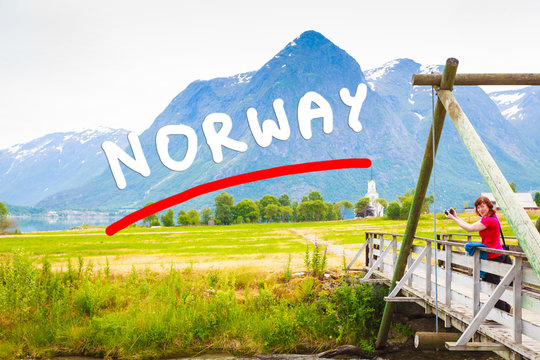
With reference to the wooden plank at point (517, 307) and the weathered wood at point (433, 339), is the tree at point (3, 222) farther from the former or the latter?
the wooden plank at point (517, 307)

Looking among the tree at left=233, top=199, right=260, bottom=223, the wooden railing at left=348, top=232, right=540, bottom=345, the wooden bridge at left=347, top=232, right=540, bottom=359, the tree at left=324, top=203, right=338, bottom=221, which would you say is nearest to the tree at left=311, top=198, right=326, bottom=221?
the tree at left=233, top=199, right=260, bottom=223

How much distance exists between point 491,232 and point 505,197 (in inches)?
106

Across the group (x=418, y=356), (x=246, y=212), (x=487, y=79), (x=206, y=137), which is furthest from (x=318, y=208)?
(x=487, y=79)

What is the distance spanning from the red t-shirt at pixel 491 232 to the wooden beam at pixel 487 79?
269 centimetres

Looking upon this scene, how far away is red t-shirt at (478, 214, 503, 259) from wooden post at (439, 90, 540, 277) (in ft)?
7.05

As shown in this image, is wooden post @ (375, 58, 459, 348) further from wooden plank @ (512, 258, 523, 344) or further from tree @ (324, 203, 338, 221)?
tree @ (324, 203, 338, 221)

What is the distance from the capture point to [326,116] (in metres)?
36.7

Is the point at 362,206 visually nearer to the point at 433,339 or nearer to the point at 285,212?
the point at 285,212

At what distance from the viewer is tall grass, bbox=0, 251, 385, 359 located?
16.4 m

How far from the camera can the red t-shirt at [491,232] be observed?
841 cm

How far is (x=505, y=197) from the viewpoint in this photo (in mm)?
6164

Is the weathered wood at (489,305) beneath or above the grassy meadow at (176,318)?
above

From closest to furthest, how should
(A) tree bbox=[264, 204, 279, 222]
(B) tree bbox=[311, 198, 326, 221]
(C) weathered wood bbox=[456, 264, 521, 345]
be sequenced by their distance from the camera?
(C) weathered wood bbox=[456, 264, 521, 345] < (B) tree bbox=[311, 198, 326, 221] < (A) tree bbox=[264, 204, 279, 222]

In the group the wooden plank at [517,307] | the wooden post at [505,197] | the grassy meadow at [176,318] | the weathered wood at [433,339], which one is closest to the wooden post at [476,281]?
the weathered wood at [433,339]
